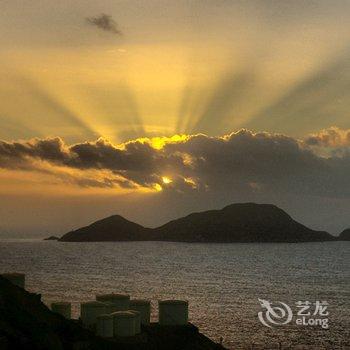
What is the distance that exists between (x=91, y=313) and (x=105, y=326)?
197 inches

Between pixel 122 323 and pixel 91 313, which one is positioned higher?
pixel 91 313

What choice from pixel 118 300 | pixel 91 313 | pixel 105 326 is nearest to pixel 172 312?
pixel 118 300

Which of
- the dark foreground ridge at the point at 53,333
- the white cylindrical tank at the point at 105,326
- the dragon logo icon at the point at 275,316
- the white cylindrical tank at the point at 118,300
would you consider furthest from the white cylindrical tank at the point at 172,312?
the dragon logo icon at the point at 275,316

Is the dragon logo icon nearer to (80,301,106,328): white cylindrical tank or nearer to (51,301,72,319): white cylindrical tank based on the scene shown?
(51,301,72,319): white cylindrical tank

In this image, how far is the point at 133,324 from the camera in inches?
2584

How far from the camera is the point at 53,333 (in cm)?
5584

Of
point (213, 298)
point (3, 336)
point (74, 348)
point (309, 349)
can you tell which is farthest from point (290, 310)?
point (3, 336)

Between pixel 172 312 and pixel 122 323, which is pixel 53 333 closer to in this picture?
pixel 122 323

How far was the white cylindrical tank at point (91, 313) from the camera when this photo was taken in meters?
69.1

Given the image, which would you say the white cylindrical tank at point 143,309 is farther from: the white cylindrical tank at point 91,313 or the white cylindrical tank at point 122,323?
the white cylindrical tank at point 122,323

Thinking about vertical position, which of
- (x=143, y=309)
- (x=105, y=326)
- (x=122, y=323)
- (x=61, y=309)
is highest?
(x=143, y=309)

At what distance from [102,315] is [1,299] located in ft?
42.1

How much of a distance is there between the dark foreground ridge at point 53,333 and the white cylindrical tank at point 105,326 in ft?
3.46

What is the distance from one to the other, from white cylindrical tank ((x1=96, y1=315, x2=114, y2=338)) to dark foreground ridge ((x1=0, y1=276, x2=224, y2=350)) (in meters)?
1.06
